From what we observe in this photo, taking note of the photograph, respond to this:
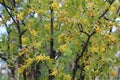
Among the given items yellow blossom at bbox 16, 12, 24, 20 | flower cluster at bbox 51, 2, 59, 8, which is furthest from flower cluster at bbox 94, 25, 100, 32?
yellow blossom at bbox 16, 12, 24, 20

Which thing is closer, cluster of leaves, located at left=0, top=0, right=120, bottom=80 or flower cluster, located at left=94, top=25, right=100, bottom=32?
flower cluster, located at left=94, top=25, right=100, bottom=32

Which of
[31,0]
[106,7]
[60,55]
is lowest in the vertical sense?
[60,55]

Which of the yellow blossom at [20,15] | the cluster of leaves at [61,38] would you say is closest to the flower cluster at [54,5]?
the cluster of leaves at [61,38]

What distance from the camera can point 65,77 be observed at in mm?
6656

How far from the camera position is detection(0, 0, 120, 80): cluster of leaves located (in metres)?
6.14

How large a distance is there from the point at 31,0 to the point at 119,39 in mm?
1835

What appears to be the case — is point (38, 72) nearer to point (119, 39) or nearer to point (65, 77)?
point (65, 77)

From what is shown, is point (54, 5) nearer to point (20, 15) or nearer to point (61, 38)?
point (61, 38)

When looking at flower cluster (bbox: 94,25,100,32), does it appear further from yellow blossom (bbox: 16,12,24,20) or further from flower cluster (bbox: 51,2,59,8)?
yellow blossom (bbox: 16,12,24,20)

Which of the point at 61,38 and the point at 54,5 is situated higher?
the point at 54,5

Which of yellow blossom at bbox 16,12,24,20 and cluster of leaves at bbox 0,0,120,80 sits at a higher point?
yellow blossom at bbox 16,12,24,20

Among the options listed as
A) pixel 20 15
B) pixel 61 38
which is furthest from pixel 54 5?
pixel 20 15

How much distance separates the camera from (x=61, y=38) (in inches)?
257

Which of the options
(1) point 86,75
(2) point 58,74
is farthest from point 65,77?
(1) point 86,75
